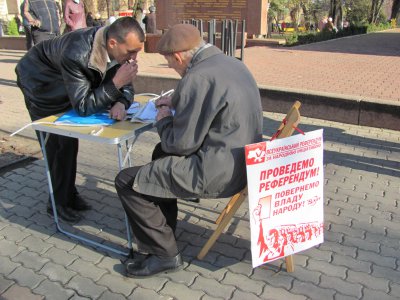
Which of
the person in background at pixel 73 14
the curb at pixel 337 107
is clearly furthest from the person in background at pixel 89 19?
the curb at pixel 337 107

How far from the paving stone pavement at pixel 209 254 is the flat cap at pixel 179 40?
1.30 m

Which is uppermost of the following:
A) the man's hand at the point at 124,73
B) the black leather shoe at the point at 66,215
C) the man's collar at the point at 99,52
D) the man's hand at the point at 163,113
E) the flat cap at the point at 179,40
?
the flat cap at the point at 179,40

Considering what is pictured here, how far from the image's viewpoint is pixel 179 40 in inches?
78.5

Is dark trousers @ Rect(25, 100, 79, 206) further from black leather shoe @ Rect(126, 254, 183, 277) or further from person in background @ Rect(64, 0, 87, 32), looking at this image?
person in background @ Rect(64, 0, 87, 32)

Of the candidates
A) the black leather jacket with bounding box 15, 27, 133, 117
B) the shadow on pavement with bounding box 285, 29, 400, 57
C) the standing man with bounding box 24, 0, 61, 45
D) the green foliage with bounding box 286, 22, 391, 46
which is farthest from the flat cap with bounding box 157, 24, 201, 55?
the green foliage with bounding box 286, 22, 391, 46

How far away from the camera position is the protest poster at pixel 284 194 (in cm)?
206

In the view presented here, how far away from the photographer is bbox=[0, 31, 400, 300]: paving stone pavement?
90.1 inches

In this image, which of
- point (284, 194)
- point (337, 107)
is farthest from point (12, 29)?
point (284, 194)

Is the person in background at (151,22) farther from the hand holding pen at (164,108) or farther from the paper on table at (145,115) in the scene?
the hand holding pen at (164,108)

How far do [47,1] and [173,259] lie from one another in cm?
623

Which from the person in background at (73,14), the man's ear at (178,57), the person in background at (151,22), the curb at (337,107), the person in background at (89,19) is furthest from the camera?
the person in background at (151,22)

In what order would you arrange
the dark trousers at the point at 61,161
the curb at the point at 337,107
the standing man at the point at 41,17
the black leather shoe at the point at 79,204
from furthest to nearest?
the standing man at the point at 41,17, the curb at the point at 337,107, the black leather shoe at the point at 79,204, the dark trousers at the point at 61,161

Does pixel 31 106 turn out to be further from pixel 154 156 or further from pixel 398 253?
pixel 398 253

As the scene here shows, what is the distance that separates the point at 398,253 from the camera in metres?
2.62
